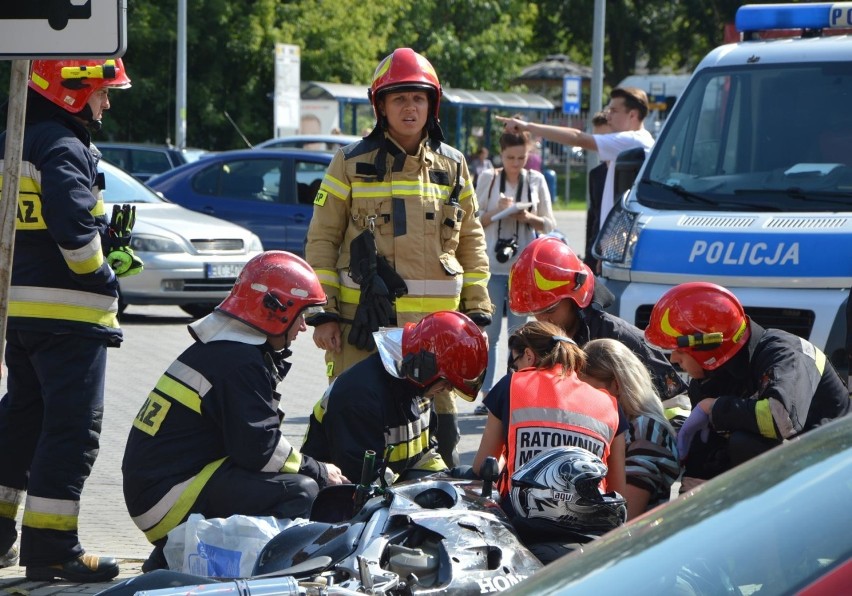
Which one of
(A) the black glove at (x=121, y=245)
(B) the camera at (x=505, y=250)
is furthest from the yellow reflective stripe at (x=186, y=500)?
(B) the camera at (x=505, y=250)

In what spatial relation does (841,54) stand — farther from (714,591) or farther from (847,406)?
(714,591)

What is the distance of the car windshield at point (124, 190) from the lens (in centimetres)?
1355

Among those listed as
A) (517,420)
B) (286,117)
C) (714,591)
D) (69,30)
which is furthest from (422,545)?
(286,117)

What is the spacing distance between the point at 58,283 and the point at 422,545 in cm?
231

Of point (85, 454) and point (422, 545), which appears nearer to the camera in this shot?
point (422, 545)

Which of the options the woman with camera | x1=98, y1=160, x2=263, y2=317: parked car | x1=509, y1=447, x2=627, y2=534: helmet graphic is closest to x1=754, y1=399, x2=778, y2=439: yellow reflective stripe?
→ x1=509, y1=447, x2=627, y2=534: helmet graphic

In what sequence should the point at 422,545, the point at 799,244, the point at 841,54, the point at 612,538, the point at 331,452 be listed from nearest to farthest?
the point at 612,538 → the point at 422,545 → the point at 331,452 → the point at 799,244 → the point at 841,54

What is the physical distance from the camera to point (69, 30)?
14.0 ft

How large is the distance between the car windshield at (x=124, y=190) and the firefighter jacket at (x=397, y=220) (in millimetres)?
7897

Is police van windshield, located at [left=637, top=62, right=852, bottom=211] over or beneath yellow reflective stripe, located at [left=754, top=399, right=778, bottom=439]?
over

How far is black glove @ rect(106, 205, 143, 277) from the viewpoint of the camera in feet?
18.0

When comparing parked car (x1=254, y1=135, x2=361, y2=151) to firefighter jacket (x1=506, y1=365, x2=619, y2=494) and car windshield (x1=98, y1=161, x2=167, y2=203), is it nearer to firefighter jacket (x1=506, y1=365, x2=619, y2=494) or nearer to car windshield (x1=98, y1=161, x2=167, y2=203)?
car windshield (x1=98, y1=161, x2=167, y2=203)

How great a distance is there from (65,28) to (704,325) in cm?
247

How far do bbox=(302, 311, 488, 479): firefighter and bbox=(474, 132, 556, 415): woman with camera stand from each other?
4.15m
